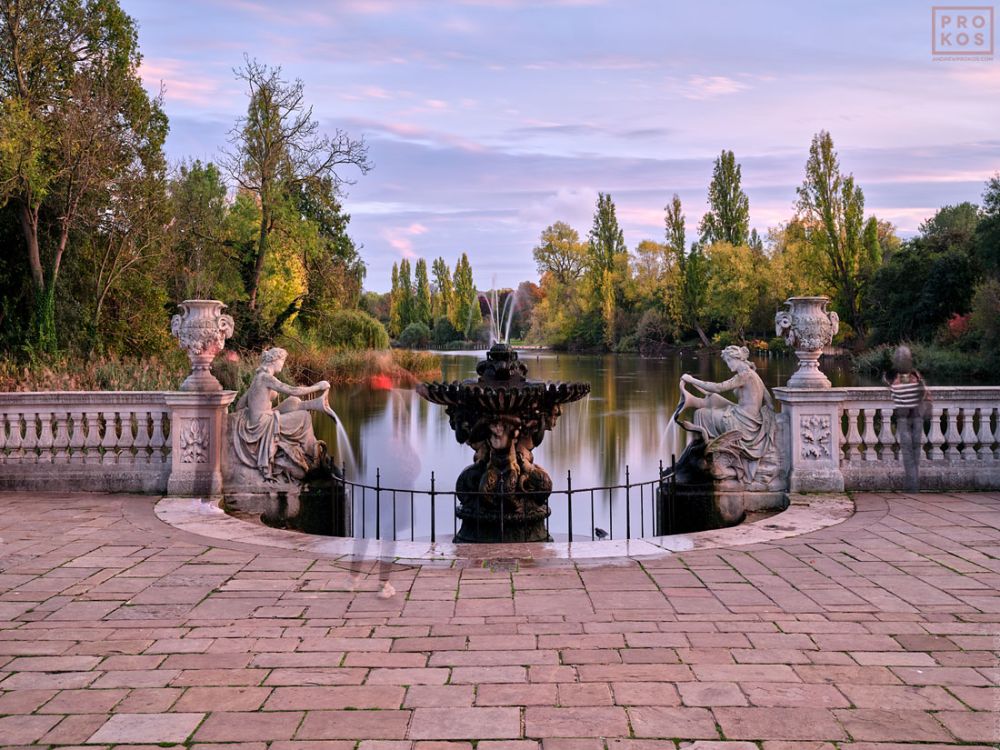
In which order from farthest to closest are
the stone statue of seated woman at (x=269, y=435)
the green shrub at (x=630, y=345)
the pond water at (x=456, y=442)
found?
the green shrub at (x=630, y=345) < the pond water at (x=456, y=442) < the stone statue of seated woman at (x=269, y=435)

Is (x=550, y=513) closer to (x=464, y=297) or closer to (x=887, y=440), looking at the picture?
(x=887, y=440)

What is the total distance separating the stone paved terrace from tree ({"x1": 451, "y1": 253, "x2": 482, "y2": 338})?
5402 cm

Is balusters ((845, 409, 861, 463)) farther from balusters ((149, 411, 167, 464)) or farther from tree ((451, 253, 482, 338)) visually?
tree ((451, 253, 482, 338))

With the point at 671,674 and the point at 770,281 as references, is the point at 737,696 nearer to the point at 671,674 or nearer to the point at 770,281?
the point at 671,674

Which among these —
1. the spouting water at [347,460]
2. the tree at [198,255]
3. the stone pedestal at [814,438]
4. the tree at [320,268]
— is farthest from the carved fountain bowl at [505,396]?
the tree at [320,268]

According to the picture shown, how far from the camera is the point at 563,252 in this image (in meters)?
60.4

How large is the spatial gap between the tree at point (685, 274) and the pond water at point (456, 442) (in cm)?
2062

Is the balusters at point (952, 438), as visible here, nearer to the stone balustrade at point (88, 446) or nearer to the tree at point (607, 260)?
the stone balustrade at point (88, 446)

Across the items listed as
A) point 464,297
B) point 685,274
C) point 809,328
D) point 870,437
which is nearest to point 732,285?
point 685,274

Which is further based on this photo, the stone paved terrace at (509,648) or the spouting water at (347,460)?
the spouting water at (347,460)

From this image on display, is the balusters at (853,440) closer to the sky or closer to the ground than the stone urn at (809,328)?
closer to the ground

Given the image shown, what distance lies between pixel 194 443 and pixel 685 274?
4602cm

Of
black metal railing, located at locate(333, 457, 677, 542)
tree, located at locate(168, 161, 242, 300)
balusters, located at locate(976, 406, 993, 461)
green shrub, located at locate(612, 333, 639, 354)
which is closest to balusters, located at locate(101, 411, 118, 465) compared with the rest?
black metal railing, located at locate(333, 457, 677, 542)

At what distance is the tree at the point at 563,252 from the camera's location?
2356 inches
